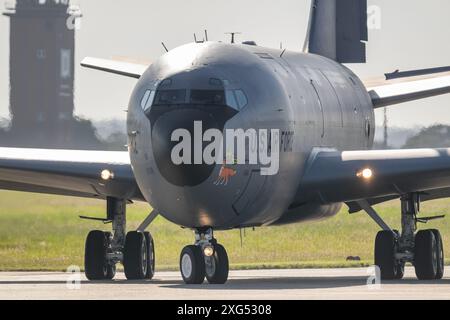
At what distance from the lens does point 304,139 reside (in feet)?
110

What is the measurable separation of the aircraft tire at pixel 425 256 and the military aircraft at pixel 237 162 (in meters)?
0.02

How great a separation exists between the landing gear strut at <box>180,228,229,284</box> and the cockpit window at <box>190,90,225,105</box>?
2.53m

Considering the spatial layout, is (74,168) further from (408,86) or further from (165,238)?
(165,238)

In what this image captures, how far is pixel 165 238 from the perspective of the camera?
48500 millimetres

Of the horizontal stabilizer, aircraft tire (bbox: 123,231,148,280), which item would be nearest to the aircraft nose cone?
the horizontal stabilizer

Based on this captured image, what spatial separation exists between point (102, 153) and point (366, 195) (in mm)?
5598

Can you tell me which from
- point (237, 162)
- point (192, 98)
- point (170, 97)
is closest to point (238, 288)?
point (237, 162)

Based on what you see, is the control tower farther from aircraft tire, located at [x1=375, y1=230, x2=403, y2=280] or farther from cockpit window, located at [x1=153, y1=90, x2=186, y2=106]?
cockpit window, located at [x1=153, y1=90, x2=186, y2=106]

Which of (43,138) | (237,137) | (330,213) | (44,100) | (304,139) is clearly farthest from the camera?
(44,100)

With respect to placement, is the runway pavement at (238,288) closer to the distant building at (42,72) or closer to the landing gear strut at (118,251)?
the landing gear strut at (118,251)

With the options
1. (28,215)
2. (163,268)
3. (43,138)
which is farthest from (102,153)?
(43,138)

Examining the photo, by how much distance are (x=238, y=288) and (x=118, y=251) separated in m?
6.77

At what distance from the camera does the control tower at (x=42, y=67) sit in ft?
254

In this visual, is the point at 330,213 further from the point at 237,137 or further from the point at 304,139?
the point at 237,137
